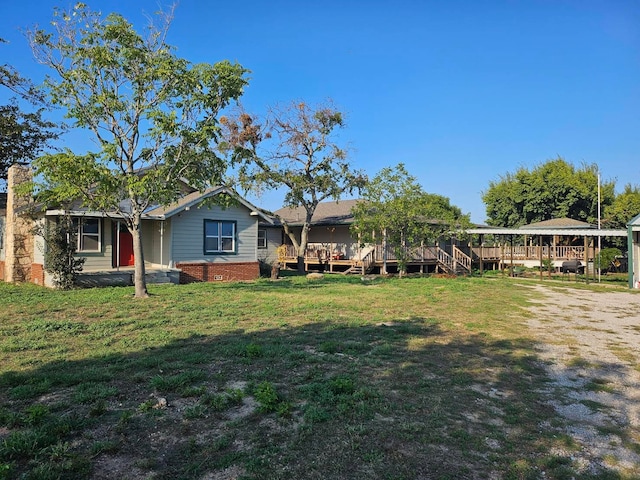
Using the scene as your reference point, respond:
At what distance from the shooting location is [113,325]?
323 inches

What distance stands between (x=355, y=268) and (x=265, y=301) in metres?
12.1

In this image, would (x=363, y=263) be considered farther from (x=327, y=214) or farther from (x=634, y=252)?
(x=634, y=252)

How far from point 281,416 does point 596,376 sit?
13.9 feet

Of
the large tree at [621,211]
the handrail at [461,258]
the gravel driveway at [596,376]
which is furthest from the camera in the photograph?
the large tree at [621,211]

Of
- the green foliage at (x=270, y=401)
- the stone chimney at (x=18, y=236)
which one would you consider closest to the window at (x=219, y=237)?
the stone chimney at (x=18, y=236)

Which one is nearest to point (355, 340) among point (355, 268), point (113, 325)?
point (113, 325)

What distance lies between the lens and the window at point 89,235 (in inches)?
637

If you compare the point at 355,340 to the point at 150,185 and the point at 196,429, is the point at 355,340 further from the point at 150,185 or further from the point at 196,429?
the point at 150,185

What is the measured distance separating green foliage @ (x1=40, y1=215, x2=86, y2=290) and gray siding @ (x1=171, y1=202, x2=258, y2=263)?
3918mm

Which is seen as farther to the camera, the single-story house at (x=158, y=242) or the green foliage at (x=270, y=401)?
the single-story house at (x=158, y=242)

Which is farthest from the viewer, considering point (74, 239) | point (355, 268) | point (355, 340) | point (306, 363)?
point (355, 268)

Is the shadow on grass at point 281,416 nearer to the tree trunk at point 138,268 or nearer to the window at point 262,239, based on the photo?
the tree trunk at point 138,268

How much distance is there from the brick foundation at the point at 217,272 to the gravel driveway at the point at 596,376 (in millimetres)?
11972

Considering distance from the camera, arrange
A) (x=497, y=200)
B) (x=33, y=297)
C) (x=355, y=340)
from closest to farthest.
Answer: (x=355, y=340), (x=33, y=297), (x=497, y=200)
